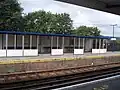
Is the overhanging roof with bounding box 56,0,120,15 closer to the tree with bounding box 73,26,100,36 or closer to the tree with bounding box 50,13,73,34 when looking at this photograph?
the tree with bounding box 50,13,73,34

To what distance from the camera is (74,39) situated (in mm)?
40719

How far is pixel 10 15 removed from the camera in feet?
→ 194

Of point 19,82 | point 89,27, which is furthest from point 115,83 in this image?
point 89,27

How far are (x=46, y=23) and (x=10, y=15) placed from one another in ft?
52.3

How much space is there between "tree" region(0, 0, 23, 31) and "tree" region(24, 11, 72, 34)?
6702mm

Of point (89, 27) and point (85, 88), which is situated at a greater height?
point (89, 27)

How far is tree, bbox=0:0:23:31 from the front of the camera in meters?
57.9

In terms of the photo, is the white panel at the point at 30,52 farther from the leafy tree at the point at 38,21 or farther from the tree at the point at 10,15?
the leafy tree at the point at 38,21

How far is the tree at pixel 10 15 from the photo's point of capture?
2280 inches

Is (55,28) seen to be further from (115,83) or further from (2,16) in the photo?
(115,83)

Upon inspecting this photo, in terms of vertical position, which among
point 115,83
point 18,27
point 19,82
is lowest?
point 19,82

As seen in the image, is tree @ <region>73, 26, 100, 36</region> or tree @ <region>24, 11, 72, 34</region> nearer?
tree @ <region>24, 11, 72, 34</region>

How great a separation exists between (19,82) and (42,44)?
2236 centimetres

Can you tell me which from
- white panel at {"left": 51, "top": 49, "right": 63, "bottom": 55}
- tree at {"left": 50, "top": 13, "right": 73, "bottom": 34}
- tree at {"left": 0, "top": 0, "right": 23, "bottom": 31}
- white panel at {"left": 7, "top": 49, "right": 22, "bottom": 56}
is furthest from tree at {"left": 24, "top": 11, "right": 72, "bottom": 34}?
white panel at {"left": 7, "top": 49, "right": 22, "bottom": 56}
